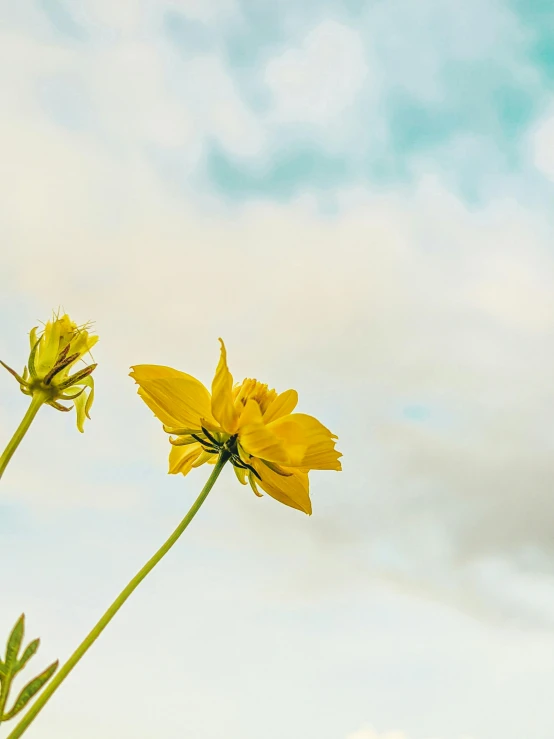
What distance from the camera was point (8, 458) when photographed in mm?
1228

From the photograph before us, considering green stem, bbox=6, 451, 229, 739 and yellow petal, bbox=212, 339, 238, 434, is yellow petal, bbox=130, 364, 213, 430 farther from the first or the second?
green stem, bbox=6, 451, 229, 739

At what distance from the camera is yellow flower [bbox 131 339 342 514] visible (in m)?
1.53

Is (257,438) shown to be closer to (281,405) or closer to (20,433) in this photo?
(281,405)

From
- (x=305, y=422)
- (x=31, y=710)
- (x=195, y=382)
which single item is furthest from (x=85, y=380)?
(x=31, y=710)

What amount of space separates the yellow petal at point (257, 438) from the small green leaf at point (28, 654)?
596 mm

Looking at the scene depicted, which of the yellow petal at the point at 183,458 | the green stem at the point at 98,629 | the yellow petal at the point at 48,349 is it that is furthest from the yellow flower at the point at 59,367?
the green stem at the point at 98,629

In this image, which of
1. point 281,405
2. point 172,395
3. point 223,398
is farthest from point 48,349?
point 281,405

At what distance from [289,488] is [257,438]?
14 cm

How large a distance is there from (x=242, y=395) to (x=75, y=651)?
0.76 metres

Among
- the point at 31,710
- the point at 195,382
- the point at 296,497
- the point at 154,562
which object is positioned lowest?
the point at 31,710

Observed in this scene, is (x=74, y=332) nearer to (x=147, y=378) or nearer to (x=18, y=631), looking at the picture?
(x=147, y=378)

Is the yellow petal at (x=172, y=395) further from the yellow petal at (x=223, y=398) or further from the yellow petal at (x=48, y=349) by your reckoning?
the yellow petal at (x=48, y=349)

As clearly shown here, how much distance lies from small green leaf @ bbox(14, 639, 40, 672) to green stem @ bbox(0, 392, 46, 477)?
0.28m

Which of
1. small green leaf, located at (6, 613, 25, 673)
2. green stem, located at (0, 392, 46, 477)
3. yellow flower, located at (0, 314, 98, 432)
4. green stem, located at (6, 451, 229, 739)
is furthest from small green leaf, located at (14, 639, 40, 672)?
yellow flower, located at (0, 314, 98, 432)
